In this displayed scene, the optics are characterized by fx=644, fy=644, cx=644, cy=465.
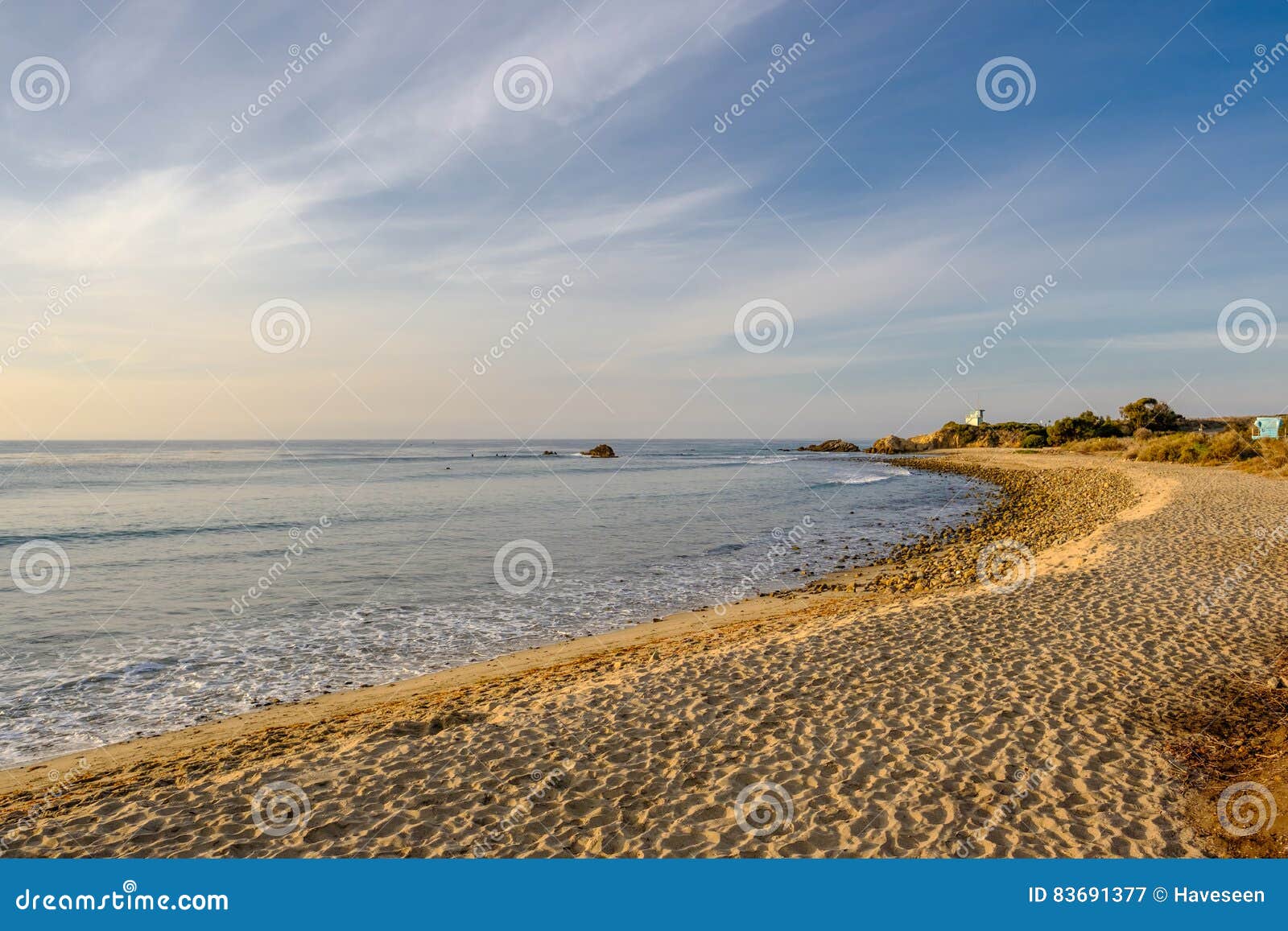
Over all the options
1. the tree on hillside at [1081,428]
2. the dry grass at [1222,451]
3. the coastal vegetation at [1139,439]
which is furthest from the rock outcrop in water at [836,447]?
the dry grass at [1222,451]

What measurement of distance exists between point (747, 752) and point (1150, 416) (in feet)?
279

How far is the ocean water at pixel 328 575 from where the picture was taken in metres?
10.1

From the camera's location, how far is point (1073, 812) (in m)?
5.36

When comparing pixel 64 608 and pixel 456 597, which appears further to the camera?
pixel 456 597

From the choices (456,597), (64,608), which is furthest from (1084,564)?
(64,608)

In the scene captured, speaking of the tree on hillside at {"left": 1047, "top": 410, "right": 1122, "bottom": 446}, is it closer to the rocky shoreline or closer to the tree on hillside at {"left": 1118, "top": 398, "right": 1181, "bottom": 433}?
the tree on hillside at {"left": 1118, "top": 398, "right": 1181, "bottom": 433}

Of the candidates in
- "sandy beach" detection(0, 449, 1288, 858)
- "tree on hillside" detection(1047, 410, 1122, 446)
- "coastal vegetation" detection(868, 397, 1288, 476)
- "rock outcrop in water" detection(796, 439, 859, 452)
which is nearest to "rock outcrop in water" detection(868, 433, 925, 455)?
"coastal vegetation" detection(868, 397, 1288, 476)

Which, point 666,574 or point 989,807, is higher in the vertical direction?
point 666,574

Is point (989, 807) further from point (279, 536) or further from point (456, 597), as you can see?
point (279, 536)

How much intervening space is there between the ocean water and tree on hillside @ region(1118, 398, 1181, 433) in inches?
1807

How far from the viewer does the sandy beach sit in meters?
5.23

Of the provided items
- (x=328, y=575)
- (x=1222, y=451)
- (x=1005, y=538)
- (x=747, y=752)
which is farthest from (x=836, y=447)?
(x=747, y=752)

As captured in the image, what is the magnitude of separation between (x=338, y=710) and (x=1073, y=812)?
8575 mm

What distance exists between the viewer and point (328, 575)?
57.4 feet
